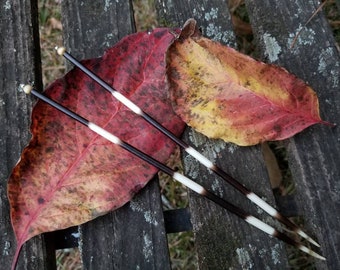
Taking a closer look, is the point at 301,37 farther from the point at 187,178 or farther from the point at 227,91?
the point at 187,178

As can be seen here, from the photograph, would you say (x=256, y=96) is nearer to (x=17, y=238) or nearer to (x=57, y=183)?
(x=57, y=183)

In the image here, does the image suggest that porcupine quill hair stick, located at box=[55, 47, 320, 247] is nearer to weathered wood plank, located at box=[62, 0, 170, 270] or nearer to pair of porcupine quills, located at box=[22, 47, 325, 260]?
pair of porcupine quills, located at box=[22, 47, 325, 260]

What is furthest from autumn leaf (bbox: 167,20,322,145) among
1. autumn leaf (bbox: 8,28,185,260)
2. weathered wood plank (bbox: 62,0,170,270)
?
weathered wood plank (bbox: 62,0,170,270)

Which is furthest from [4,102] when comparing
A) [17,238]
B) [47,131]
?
[17,238]

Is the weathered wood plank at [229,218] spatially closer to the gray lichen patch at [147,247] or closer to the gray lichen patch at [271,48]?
the gray lichen patch at [147,247]

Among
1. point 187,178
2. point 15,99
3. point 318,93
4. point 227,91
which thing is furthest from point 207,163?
point 15,99

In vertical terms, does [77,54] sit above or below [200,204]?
above
